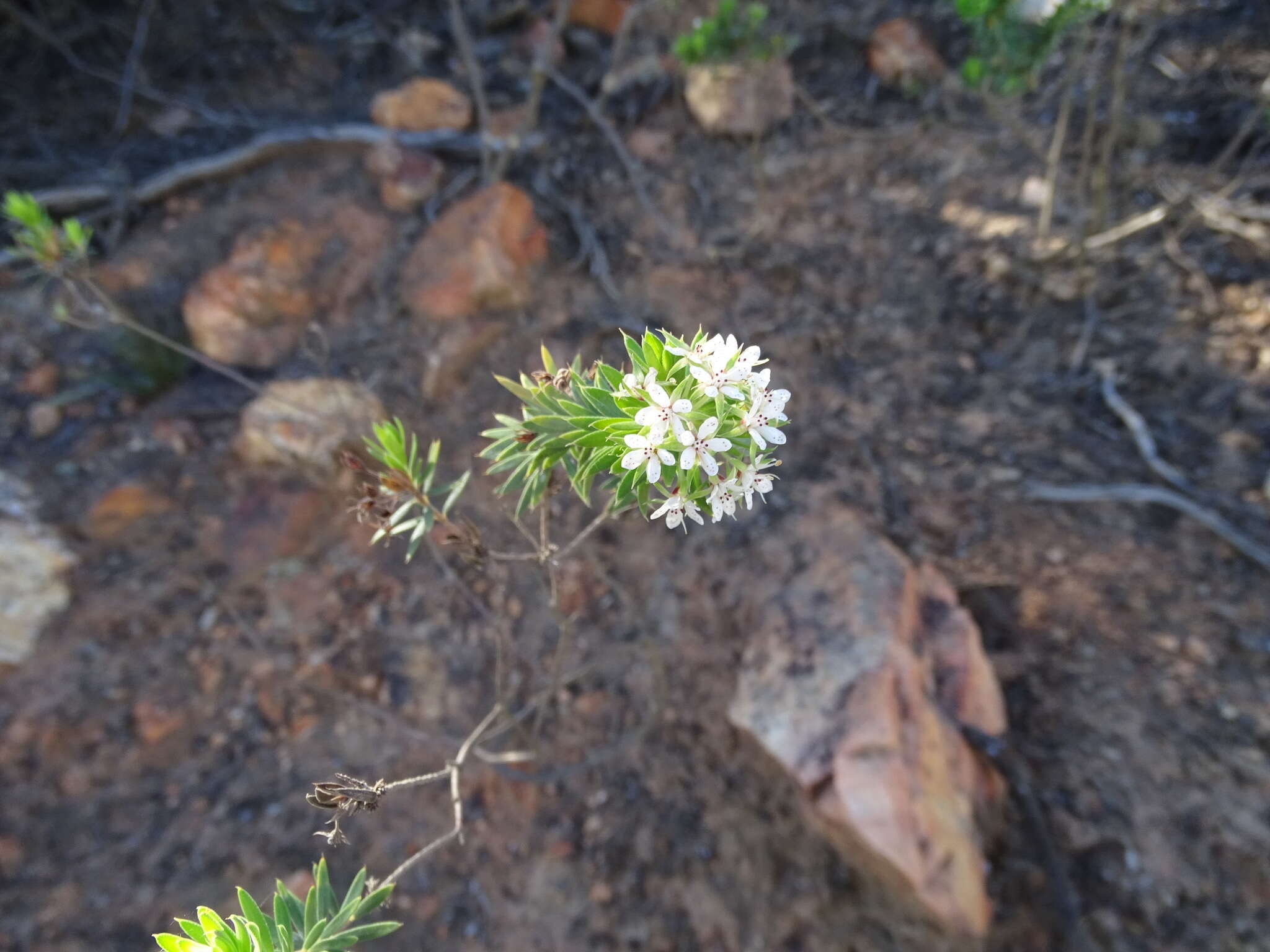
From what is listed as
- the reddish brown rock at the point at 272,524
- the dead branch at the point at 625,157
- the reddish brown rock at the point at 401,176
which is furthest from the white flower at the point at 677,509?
the reddish brown rock at the point at 401,176

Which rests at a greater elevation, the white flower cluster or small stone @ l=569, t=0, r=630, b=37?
small stone @ l=569, t=0, r=630, b=37

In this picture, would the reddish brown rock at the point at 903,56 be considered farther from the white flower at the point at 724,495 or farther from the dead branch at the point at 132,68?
the dead branch at the point at 132,68

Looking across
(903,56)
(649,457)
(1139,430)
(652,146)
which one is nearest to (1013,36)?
(1139,430)

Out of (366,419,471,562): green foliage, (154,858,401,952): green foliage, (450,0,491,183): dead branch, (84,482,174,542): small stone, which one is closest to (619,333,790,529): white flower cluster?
(366,419,471,562): green foliage

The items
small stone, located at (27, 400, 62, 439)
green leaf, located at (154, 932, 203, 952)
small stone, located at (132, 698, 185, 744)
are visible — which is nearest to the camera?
green leaf, located at (154, 932, 203, 952)

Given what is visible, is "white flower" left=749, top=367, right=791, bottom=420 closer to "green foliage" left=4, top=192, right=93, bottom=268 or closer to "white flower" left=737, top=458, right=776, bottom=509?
"white flower" left=737, top=458, right=776, bottom=509

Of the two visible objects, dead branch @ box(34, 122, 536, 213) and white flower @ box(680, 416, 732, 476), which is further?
dead branch @ box(34, 122, 536, 213)

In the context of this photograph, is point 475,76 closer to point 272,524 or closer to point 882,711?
point 272,524
